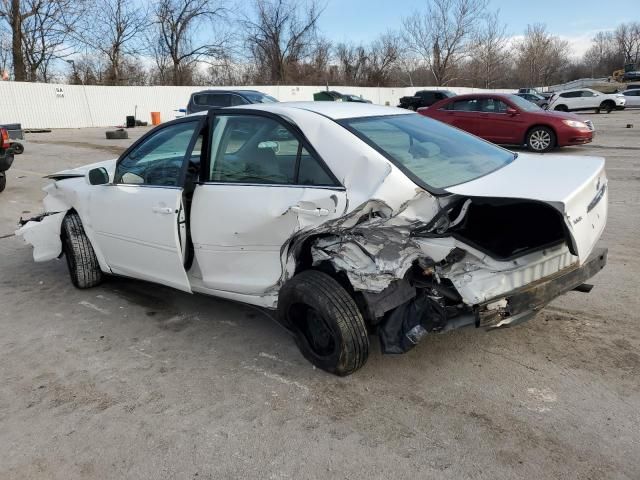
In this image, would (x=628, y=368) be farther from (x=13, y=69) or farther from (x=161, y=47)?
(x=161, y=47)

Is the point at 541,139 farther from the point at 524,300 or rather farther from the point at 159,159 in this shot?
the point at 524,300

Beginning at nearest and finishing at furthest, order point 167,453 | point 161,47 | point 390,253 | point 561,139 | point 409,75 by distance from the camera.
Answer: point 167,453 < point 390,253 < point 561,139 < point 161,47 < point 409,75

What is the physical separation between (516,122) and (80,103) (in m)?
24.0

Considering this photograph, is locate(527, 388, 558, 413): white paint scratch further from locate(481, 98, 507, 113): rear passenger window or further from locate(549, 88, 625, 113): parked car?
locate(549, 88, 625, 113): parked car

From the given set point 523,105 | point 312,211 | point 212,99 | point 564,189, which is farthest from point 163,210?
point 212,99

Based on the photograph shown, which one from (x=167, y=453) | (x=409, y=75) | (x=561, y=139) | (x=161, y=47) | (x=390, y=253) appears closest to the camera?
(x=167, y=453)

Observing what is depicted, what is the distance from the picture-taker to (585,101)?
30.4 m

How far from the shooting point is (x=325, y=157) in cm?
300

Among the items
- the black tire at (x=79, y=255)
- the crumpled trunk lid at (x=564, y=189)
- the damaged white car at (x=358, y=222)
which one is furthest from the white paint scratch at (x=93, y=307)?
the crumpled trunk lid at (x=564, y=189)

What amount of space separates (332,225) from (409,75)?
188ft

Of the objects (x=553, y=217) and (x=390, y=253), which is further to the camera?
(x=553, y=217)

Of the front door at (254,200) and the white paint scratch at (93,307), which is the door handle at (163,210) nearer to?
the front door at (254,200)

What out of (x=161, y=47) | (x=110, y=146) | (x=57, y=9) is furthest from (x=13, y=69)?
(x=110, y=146)

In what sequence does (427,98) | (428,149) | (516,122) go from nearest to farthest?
1. (428,149)
2. (516,122)
3. (427,98)
